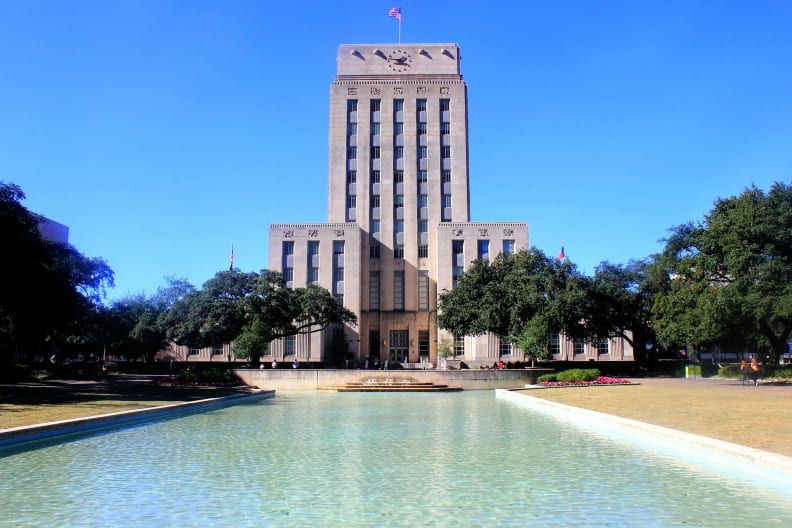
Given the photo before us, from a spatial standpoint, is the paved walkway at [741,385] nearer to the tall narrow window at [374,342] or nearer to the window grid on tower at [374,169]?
the tall narrow window at [374,342]

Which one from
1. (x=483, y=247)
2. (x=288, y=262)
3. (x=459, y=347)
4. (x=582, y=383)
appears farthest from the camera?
(x=288, y=262)

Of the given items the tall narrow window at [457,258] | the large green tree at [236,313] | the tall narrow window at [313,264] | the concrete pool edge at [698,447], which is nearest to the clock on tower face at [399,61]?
the tall narrow window at [457,258]

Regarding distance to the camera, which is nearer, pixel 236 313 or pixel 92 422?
pixel 92 422

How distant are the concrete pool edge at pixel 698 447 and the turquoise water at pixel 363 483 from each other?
496 millimetres

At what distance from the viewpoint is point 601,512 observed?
8.44m

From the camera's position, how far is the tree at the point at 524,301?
47281mm

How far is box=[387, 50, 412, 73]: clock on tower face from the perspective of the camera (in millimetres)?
85062

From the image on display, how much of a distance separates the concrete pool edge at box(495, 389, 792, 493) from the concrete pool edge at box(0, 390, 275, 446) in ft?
44.1

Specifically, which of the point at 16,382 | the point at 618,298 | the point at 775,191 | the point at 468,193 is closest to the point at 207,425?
the point at 16,382

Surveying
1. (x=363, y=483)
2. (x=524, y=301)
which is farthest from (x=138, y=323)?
(x=363, y=483)

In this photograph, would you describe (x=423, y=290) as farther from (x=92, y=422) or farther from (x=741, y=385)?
(x=92, y=422)

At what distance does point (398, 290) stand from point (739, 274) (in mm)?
47171

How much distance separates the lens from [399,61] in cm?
8512

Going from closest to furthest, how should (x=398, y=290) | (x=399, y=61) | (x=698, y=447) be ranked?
(x=698, y=447)
(x=398, y=290)
(x=399, y=61)
